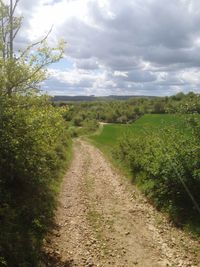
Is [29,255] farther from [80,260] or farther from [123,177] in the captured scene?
[123,177]

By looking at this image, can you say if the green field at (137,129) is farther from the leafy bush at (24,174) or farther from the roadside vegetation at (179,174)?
the leafy bush at (24,174)

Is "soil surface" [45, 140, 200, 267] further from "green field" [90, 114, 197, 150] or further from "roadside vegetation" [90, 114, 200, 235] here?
"green field" [90, 114, 197, 150]

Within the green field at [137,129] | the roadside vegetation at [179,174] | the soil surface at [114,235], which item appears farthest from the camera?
the green field at [137,129]

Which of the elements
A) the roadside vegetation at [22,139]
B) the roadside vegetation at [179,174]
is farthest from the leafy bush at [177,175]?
the roadside vegetation at [22,139]

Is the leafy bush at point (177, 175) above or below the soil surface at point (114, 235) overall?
above

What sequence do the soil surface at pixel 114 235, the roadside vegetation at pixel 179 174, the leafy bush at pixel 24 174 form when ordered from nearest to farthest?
the leafy bush at pixel 24 174 < the soil surface at pixel 114 235 < the roadside vegetation at pixel 179 174

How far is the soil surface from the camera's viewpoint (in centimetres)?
1136

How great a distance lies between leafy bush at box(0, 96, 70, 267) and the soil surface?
2.41 ft

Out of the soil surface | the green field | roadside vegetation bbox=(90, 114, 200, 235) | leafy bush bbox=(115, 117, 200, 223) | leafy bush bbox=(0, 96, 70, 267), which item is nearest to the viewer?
leafy bush bbox=(0, 96, 70, 267)

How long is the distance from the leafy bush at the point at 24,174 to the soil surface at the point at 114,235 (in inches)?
28.9

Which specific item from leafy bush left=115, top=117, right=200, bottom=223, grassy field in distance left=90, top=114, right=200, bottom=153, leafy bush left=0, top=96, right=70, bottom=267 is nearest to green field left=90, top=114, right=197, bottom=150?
grassy field in distance left=90, top=114, right=200, bottom=153

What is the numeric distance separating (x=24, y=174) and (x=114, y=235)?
4.94m

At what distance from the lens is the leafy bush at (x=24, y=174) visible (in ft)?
36.8

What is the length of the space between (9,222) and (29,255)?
5.50 feet
